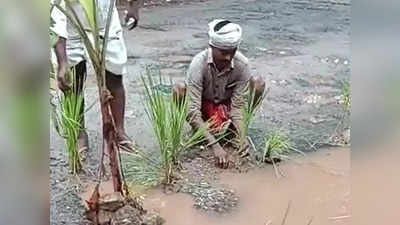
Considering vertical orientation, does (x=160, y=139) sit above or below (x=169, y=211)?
above

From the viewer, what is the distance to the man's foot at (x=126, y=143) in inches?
60.2

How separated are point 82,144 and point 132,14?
0.36 m

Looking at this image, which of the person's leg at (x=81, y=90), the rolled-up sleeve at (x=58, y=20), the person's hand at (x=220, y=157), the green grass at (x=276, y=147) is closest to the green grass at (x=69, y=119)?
the person's leg at (x=81, y=90)

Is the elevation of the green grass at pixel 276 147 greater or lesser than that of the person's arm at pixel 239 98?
lesser

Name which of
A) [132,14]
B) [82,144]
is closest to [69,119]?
[82,144]

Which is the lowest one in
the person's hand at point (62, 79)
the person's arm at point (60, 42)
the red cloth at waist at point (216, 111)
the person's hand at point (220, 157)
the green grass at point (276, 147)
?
the person's hand at point (220, 157)

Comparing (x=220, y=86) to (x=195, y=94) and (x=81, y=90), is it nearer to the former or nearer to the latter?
(x=195, y=94)

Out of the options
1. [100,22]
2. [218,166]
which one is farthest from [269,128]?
[100,22]

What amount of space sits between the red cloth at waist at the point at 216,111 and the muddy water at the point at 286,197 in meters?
0.14

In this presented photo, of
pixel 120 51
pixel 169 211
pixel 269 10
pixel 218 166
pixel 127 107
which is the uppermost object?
pixel 269 10

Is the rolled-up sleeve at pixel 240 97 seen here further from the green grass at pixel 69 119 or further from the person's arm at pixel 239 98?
the green grass at pixel 69 119

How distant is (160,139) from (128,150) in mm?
90
